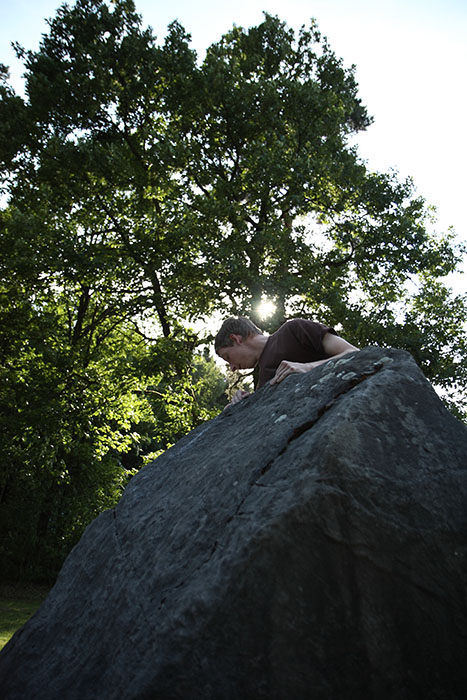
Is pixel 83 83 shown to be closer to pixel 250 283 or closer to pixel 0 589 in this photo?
pixel 250 283

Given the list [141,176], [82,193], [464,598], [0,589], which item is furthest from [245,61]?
[0,589]

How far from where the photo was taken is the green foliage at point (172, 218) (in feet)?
38.3

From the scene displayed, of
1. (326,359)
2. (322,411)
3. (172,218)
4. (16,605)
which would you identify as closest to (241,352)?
(326,359)

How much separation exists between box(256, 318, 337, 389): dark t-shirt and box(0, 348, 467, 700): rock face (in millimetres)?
789

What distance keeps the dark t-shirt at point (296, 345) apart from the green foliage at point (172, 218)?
7.74m

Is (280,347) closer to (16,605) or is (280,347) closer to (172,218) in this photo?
(172,218)

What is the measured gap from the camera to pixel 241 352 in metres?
3.85

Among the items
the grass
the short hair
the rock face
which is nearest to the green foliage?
the grass

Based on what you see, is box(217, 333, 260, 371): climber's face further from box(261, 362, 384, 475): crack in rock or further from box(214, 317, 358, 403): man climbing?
box(261, 362, 384, 475): crack in rock

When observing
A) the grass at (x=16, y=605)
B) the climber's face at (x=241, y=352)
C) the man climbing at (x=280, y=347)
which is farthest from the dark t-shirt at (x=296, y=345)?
the grass at (x=16, y=605)

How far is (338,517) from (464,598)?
61 centimetres

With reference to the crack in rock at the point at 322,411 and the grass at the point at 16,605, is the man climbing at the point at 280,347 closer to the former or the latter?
the crack in rock at the point at 322,411

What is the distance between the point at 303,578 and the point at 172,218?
11.6 meters

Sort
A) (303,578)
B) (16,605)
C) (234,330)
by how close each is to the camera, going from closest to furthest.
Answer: (303,578), (234,330), (16,605)
